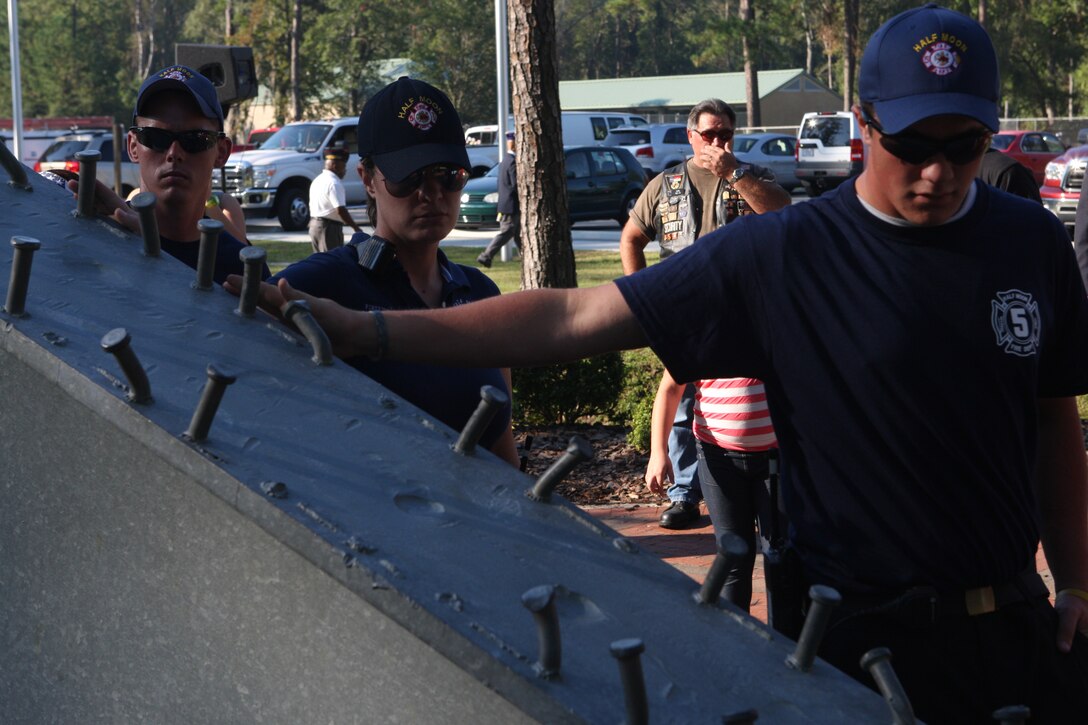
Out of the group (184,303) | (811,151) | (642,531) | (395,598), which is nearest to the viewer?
(395,598)

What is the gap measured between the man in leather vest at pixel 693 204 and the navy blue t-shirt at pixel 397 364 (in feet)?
8.52

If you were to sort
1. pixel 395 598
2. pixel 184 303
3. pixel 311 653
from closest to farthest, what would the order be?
1. pixel 395 598
2. pixel 311 653
3. pixel 184 303

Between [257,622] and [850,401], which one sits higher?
[850,401]

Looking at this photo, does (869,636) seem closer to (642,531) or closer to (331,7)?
(642,531)

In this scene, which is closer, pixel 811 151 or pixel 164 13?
pixel 811 151

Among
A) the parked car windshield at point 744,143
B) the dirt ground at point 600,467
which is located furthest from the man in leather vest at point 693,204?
the parked car windshield at point 744,143

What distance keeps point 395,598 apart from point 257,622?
11.7 inches

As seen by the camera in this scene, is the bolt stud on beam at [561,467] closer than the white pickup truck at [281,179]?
Yes

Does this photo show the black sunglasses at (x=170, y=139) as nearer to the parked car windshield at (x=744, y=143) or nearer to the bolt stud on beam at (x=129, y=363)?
the bolt stud on beam at (x=129, y=363)

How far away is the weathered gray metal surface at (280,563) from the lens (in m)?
1.43

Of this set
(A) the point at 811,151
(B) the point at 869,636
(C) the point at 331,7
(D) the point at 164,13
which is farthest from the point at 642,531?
(D) the point at 164,13

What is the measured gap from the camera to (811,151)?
32.8 m

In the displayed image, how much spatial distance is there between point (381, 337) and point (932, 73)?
3.03 ft

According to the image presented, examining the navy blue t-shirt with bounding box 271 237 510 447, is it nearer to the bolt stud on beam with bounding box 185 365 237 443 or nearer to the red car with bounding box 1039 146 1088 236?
the bolt stud on beam with bounding box 185 365 237 443
